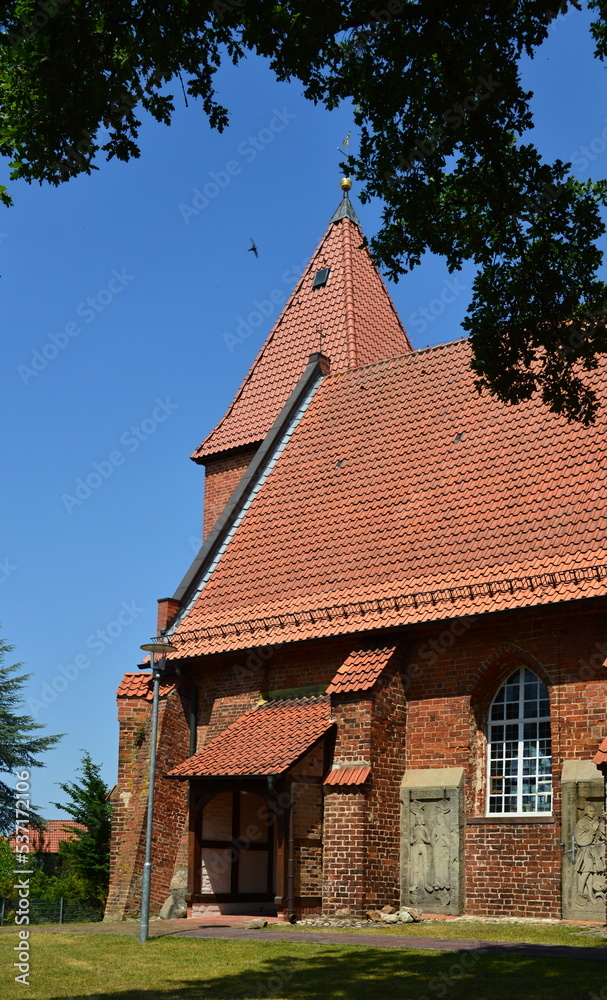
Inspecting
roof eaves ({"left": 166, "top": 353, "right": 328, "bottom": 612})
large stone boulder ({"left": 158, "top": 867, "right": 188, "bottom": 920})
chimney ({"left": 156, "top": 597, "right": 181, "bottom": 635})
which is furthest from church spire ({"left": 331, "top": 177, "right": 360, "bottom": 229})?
large stone boulder ({"left": 158, "top": 867, "right": 188, "bottom": 920})

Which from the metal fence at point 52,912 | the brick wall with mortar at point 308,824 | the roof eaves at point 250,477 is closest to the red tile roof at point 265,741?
the brick wall with mortar at point 308,824

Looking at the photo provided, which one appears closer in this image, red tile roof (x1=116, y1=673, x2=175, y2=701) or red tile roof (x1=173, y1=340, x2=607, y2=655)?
red tile roof (x1=173, y1=340, x2=607, y2=655)

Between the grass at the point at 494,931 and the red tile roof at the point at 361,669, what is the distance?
11.4 feet

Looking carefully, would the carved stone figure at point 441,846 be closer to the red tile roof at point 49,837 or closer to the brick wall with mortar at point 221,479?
the brick wall with mortar at point 221,479

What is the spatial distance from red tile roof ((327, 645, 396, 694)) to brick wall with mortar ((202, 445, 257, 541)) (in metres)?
9.18

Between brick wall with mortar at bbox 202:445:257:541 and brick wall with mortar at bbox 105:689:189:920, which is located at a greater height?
brick wall with mortar at bbox 202:445:257:541

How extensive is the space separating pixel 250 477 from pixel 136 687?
484cm

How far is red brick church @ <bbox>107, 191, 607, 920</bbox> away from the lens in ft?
54.3

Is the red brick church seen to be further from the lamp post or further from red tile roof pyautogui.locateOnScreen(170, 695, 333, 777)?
the lamp post

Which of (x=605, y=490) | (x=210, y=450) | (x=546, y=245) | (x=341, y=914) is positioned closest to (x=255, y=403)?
(x=210, y=450)

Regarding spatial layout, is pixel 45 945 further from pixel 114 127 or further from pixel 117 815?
pixel 114 127

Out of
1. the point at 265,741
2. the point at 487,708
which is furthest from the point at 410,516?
the point at 265,741

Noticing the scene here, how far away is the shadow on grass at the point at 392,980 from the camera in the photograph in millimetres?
9961

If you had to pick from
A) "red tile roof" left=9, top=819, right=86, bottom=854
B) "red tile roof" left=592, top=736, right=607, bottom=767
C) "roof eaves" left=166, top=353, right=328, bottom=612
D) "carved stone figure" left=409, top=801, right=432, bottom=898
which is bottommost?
"red tile roof" left=9, top=819, right=86, bottom=854
